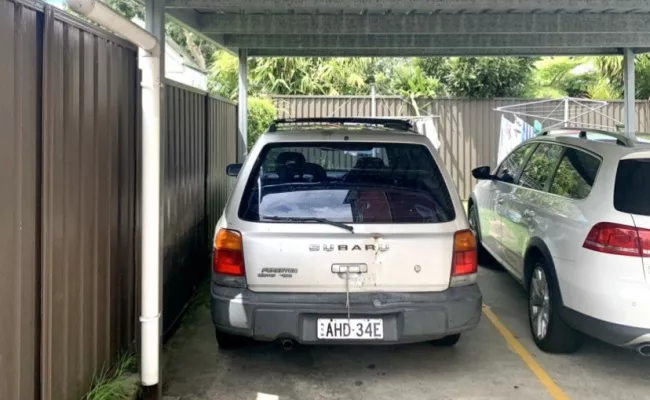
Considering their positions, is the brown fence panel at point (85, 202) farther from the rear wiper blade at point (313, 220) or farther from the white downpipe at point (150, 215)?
the rear wiper blade at point (313, 220)

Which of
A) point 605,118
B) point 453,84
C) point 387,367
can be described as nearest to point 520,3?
point 387,367

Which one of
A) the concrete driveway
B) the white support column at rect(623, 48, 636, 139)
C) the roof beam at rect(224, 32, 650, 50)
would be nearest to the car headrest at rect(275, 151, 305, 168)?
the concrete driveway

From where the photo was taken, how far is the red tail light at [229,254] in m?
3.94

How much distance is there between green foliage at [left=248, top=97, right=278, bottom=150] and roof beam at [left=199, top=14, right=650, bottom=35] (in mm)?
4248

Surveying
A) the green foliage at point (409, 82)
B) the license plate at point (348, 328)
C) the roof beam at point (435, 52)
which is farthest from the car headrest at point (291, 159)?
the green foliage at point (409, 82)

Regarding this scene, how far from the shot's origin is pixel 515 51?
9766mm

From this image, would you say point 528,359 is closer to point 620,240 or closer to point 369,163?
point 620,240

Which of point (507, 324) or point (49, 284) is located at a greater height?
A: point (49, 284)

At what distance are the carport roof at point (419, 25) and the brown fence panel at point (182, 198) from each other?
1.19m

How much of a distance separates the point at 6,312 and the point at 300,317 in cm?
181

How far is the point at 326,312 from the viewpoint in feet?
12.8

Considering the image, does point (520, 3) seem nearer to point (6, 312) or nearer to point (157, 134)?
point (157, 134)

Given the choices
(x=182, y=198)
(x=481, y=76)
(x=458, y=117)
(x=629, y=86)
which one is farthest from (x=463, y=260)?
(x=481, y=76)

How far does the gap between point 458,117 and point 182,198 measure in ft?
30.9
